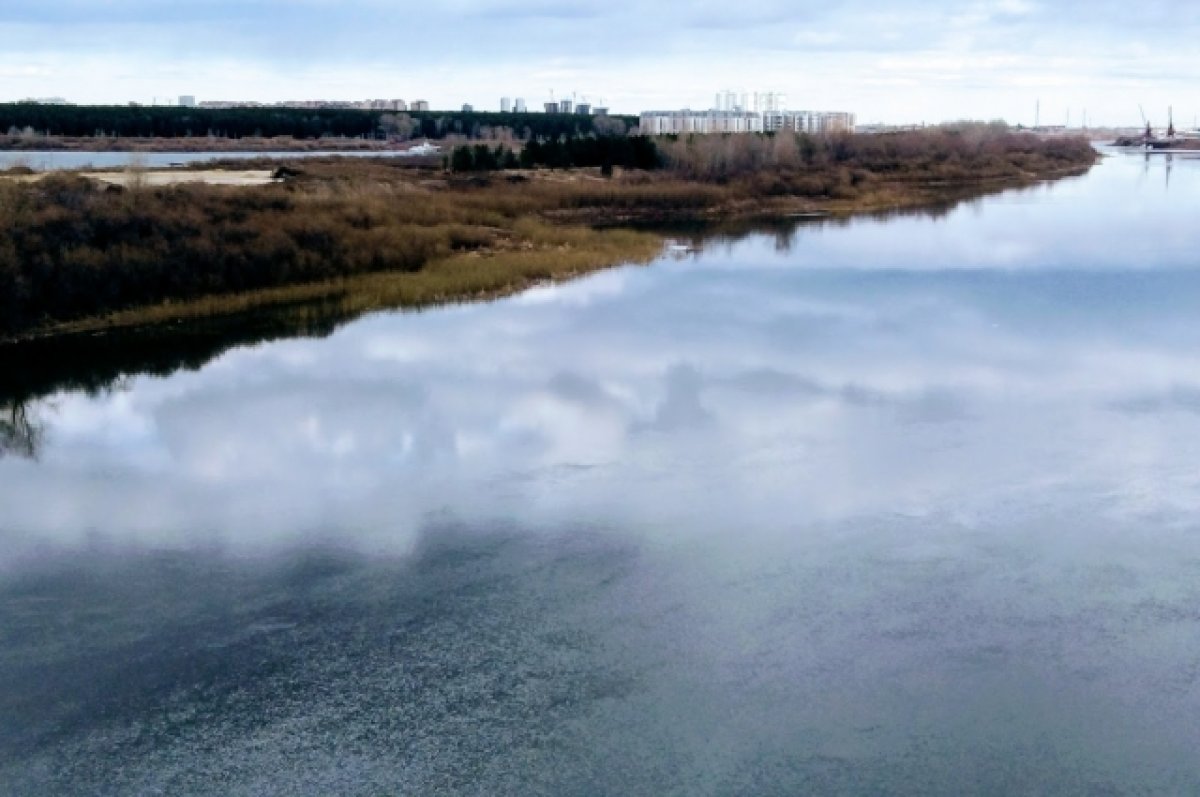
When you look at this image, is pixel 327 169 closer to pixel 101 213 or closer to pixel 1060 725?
pixel 101 213

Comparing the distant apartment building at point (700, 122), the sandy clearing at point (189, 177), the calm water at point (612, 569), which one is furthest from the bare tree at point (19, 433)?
the distant apartment building at point (700, 122)

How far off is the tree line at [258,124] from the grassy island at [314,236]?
1160 inches

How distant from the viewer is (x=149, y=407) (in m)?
11.6

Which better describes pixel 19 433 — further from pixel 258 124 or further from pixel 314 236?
pixel 258 124

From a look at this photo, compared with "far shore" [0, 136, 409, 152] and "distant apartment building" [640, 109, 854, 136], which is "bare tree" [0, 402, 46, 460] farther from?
"distant apartment building" [640, 109, 854, 136]

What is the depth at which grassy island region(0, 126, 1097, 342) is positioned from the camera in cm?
1507

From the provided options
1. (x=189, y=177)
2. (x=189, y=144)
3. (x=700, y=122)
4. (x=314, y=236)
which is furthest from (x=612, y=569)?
(x=700, y=122)

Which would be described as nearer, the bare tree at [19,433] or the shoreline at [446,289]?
the bare tree at [19,433]

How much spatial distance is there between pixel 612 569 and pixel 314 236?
11.7 meters

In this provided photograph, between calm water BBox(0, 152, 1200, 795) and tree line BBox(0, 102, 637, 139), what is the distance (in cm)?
4811

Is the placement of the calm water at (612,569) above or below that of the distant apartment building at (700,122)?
below

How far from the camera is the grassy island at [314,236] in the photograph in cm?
1507

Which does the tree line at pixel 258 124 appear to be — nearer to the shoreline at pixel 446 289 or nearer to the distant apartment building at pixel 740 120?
the distant apartment building at pixel 740 120

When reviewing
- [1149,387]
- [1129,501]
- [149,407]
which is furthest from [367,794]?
[1149,387]
